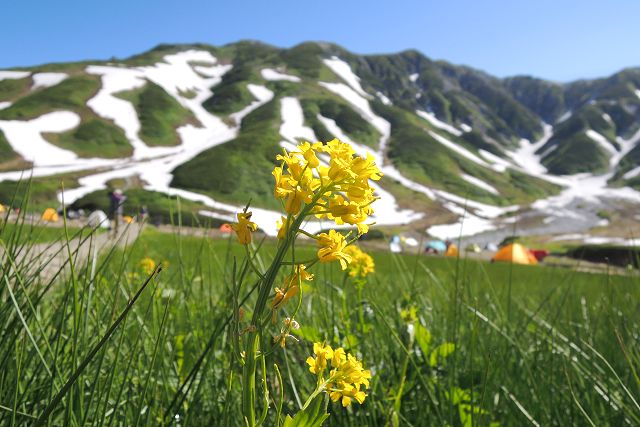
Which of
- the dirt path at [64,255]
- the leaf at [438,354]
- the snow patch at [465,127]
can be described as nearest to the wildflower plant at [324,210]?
the dirt path at [64,255]

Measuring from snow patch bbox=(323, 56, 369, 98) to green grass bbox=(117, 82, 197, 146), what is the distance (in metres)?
49.6

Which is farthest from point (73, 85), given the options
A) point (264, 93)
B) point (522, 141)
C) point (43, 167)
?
point (522, 141)

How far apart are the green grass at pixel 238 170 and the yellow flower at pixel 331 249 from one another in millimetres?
51767

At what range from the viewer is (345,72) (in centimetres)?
13362

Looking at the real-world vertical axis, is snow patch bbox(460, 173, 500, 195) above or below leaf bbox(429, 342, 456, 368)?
above

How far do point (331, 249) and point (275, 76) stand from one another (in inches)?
4480

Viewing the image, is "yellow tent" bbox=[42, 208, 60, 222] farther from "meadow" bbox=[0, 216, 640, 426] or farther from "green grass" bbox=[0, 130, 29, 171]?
"green grass" bbox=[0, 130, 29, 171]

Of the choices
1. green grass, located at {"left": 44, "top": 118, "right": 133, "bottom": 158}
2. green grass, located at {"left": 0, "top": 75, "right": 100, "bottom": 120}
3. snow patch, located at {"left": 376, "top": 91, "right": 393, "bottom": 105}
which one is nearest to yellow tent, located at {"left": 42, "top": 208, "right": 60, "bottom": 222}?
green grass, located at {"left": 44, "top": 118, "right": 133, "bottom": 158}

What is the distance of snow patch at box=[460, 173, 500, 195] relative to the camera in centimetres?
8531

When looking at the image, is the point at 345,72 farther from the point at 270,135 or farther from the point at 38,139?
the point at 38,139

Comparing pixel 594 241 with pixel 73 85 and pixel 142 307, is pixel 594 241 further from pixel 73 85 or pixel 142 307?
pixel 73 85

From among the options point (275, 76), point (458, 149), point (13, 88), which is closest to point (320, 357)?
point (13, 88)

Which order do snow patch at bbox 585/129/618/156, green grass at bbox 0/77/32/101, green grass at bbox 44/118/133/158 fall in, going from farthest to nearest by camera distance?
snow patch at bbox 585/129/618/156 → green grass at bbox 0/77/32/101 → green grass at bbox 44/118/133/158

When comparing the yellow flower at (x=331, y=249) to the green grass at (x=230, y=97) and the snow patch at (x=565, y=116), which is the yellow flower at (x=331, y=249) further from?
the snow patch at (x=565, y=116)
